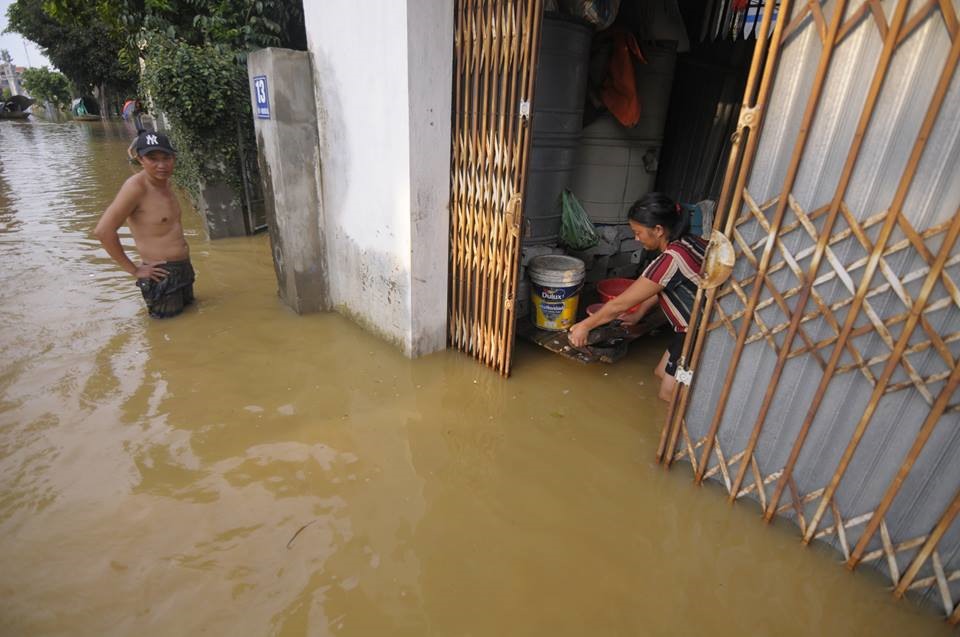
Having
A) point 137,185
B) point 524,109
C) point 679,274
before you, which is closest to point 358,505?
point 679,274

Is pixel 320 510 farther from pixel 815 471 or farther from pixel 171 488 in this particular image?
pixel 815 471

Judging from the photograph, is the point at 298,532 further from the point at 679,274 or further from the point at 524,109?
the point at 524,109

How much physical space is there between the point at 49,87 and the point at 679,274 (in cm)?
5934

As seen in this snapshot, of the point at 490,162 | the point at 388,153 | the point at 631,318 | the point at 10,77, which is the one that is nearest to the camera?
the point at 490,162

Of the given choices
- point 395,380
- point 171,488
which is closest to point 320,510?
point 171,488

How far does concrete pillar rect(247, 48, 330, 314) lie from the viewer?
3.97 metres

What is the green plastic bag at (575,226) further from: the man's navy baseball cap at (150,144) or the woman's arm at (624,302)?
the man's navy baseball cap at (150,144)

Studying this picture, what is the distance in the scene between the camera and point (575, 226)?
4910mm

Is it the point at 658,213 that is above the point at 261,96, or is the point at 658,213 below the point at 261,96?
below

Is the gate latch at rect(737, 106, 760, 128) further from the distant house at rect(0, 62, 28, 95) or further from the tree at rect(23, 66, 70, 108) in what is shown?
the distant house at rect(0, 62, 28, 95)

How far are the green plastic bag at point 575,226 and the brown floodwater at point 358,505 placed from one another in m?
1.39

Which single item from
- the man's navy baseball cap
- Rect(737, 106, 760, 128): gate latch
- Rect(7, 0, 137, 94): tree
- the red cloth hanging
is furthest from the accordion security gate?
Rect(7, 0, 137, 94): tree

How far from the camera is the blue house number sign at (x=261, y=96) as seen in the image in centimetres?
402

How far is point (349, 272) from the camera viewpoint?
14.5 ft
